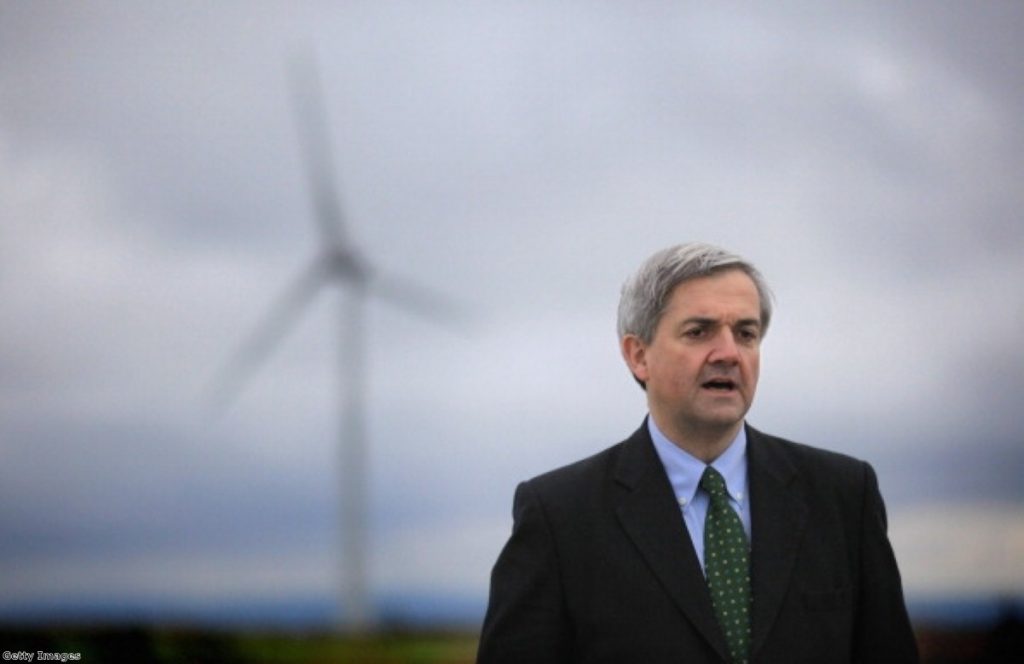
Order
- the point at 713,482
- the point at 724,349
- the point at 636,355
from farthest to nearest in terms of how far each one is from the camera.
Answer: the point at 636,355, the point at 713,482, the point at 724,349

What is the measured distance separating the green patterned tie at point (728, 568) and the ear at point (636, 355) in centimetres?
46

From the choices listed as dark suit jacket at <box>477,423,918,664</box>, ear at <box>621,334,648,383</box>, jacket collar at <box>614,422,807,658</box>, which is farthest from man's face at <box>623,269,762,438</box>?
dark suit jacket at <box>477,423,918,664</box>

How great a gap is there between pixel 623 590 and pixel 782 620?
568mm

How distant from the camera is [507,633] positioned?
489 centimetres

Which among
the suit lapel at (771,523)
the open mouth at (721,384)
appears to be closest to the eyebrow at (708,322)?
the open mouth at (721,384)

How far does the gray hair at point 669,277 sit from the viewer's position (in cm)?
488

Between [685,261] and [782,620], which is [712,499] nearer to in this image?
[782,620]

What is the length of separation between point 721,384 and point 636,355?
1.48 feet

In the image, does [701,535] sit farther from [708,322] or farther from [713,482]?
[708,322]

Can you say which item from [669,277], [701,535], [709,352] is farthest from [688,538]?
[669,277]

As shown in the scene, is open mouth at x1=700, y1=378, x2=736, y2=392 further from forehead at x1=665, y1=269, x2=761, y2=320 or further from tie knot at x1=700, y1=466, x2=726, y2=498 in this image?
tie knot at x1=700, y1=466, x2=726, y2=498

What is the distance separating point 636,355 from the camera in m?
5.12

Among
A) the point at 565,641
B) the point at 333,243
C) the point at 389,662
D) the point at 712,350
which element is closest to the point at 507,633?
the point at 565,641

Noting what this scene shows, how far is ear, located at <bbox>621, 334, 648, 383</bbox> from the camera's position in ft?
16.6
